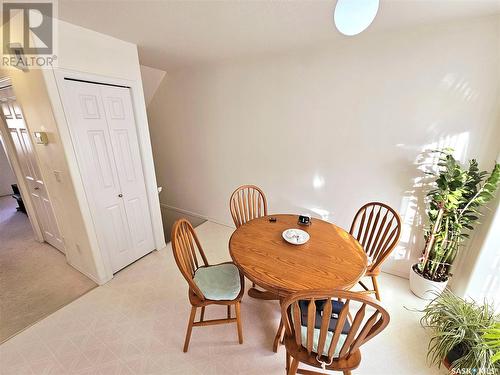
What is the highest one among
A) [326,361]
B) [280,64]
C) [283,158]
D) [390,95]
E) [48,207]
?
[280,64]

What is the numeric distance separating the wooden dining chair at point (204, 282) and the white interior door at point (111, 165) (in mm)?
1175

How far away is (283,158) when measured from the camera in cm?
275

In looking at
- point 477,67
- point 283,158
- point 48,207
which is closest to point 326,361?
point 283,158

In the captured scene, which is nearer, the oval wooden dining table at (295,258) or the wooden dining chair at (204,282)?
the oval wooden dining table at (295,258)

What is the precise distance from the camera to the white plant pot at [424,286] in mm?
1879

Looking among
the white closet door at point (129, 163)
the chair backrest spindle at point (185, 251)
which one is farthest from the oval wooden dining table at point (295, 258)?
the white closet door at point (129, 163)

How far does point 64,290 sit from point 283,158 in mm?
2885

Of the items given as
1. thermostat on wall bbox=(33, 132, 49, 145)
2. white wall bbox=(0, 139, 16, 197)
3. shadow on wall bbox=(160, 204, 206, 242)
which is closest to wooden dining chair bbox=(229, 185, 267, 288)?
shadow on wall bbox=(160, 204, 206, 242)

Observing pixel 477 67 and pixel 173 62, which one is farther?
pixel 173 62

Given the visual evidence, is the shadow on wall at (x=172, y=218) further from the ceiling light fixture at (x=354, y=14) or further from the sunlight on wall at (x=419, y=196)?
the ceiling light fixture at (x=354, y=14)

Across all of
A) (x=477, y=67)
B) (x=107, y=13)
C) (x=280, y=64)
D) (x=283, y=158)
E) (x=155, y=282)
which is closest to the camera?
(x=107, y=13)

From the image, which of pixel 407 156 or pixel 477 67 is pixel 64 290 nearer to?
pixel 407 156

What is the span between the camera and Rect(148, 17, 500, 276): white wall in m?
1.74

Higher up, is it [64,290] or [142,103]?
[142,103]
